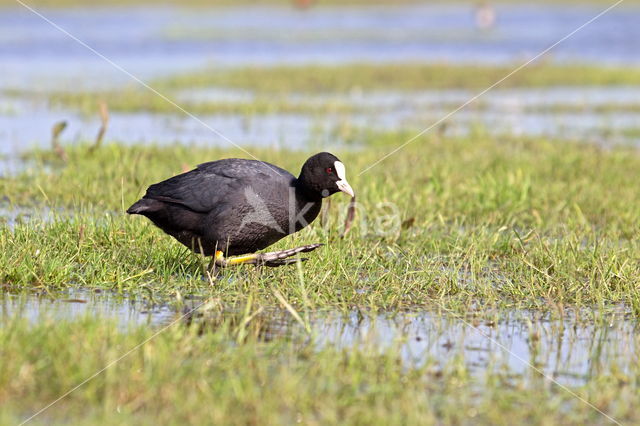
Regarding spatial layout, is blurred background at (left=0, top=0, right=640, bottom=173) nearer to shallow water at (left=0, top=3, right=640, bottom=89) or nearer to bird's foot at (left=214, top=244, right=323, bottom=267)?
shallow water at (left=0, top=3, right=640, bottom=89)

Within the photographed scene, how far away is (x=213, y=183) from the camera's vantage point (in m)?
6.96

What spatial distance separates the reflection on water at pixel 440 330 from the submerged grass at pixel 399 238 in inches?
7.7

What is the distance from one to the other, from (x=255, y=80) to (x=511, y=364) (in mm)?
17918

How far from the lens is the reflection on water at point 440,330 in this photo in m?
5.43

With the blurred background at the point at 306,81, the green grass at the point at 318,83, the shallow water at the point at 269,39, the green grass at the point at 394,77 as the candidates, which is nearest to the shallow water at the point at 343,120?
the blurred background at the point at 306,81

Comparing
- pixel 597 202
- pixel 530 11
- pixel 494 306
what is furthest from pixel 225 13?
pixel 494 306

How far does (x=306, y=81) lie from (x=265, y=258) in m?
16.1

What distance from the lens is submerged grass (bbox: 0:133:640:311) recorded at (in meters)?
6.69

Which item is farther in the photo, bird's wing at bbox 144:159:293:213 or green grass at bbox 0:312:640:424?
bird's wing at bbox 144:159:293:213

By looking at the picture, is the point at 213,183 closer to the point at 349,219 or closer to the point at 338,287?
the point at 338,287

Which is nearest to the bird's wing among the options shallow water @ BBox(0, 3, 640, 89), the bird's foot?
the bird's foot

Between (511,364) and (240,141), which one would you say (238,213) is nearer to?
(511,364)

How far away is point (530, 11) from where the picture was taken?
5862 cm

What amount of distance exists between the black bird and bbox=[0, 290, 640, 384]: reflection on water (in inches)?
25.9
